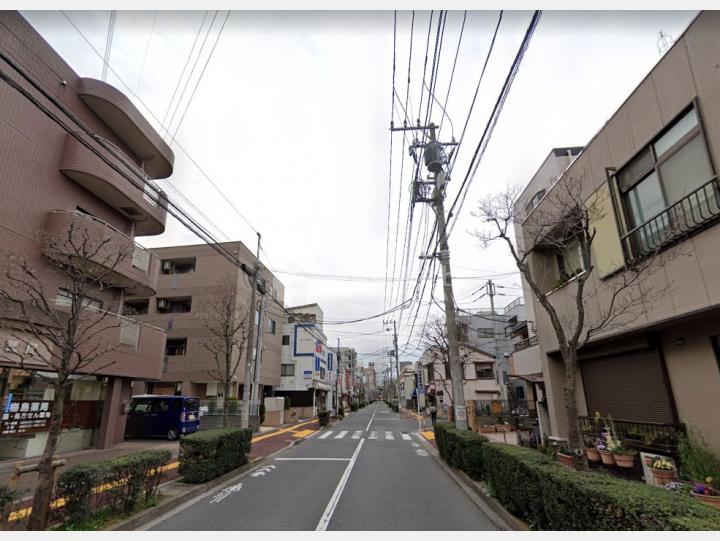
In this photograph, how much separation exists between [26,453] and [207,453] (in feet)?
24.3

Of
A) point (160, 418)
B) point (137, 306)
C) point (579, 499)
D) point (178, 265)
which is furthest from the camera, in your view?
point (178, 265)

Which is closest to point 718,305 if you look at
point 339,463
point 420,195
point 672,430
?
point 672,430

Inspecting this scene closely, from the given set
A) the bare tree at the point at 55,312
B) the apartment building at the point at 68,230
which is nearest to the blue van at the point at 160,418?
the apartment building at the point at 68,230

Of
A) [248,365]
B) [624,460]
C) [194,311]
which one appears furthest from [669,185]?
[194,311]

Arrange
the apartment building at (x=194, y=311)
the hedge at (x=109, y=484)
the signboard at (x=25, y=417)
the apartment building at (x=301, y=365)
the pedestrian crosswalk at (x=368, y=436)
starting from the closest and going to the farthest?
the hedge at (x=109, y=484)
the signboard at (x=25, y=417)
the pedestrian crosswalk at (x=368, y=436)
the apartment building at (x=194, y=311)
the apartment building at (x=301, y=365)

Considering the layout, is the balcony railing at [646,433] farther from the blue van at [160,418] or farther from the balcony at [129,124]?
the balcony at [129,124]

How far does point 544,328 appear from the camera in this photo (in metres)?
11.5

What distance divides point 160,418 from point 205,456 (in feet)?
36.9

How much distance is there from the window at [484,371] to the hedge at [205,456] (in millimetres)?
31967

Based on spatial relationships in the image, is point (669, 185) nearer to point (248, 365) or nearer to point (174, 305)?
point (248, 365)

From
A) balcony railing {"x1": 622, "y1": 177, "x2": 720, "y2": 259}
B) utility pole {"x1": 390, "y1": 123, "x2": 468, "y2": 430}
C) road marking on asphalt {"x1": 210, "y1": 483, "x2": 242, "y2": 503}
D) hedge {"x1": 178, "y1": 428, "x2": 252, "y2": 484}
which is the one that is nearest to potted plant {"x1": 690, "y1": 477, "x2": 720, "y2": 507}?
balcony railing {"x1": 622, "y1": 177, "x2": 720, "y2": 259}

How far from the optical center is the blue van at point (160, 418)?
59.9 feet

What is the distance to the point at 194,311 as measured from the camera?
28656mm

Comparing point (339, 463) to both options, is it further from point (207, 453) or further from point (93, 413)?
point (93, 413)
